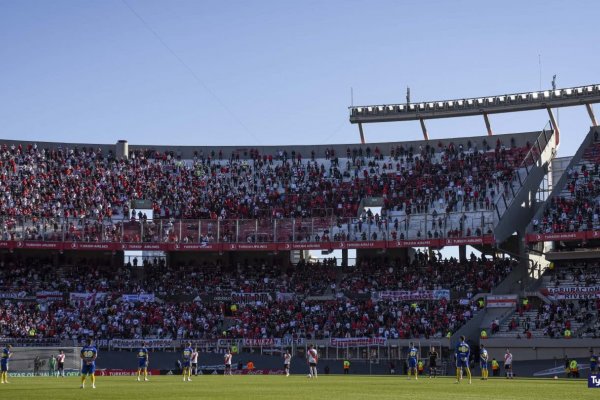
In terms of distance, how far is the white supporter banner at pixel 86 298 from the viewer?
7765 cm

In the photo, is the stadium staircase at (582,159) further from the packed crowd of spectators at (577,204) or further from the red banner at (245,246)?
the red banner at (245,246)

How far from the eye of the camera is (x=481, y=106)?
8825 cm

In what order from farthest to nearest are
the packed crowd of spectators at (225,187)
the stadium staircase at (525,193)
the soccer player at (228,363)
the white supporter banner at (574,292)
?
the packed crowd of spectators at (225,187) → the stadium staircase at (525,193) → the white supporter banner at (574,292) → the soccer player at (228,363)

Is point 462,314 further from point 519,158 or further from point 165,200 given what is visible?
point 165,200

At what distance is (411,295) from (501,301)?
7.29 m

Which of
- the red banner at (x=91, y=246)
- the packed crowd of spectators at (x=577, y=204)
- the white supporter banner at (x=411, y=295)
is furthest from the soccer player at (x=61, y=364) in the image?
the packed crowd of spectators at (x=577, y=204)

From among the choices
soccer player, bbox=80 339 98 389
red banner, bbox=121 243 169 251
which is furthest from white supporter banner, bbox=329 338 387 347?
soccer player, bbox=80 339 98 389

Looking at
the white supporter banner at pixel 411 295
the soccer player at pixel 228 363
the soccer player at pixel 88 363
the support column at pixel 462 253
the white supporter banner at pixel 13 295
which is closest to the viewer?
the soccer player at pixel 88 363

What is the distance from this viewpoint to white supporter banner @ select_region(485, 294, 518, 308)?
69.9 m

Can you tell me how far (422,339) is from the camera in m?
66.6

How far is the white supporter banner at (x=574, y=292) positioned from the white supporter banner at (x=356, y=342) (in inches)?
515

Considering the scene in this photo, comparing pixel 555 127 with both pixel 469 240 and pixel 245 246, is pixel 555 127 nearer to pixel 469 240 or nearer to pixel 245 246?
pixel 469 240

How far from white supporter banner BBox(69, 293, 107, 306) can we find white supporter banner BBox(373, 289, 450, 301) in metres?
22.6

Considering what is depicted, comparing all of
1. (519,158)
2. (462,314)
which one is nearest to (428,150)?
(519,158)
